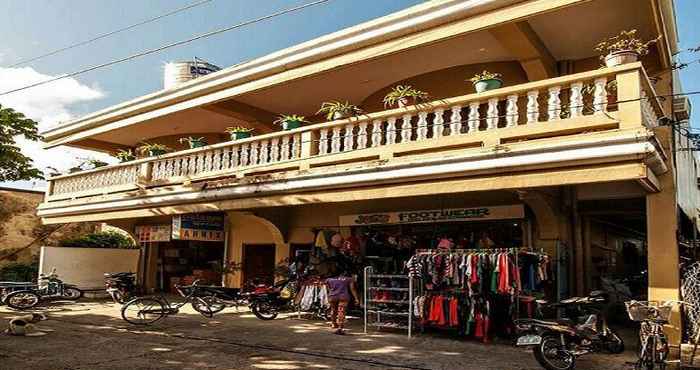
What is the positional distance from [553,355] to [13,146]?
55.3 ft

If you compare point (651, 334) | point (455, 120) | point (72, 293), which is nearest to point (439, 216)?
point (455, 120)

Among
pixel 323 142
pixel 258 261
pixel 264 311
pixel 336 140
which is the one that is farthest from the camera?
pixel 258 261

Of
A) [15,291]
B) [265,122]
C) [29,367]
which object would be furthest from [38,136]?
[29,367]

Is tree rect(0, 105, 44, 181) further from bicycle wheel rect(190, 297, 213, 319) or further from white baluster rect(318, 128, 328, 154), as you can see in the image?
white baluster rect(318, 128, 328, 154)

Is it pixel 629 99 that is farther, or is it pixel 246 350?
pixel 246 350

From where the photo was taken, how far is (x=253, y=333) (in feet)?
30.5

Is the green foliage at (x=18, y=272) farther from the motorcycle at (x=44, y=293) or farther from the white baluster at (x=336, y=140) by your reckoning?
the white baluster at (x=336, y=140)

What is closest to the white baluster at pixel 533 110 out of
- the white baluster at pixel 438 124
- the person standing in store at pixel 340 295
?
the white baluster at pixel 438 124

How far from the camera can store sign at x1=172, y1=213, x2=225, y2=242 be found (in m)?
12.4

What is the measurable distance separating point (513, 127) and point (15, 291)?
1233 centimetres

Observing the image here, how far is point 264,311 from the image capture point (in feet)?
36.7

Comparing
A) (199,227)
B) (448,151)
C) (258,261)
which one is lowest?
(258,261)

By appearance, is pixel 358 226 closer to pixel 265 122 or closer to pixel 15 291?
pixel 265 122

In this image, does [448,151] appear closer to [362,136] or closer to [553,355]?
[362,136]
